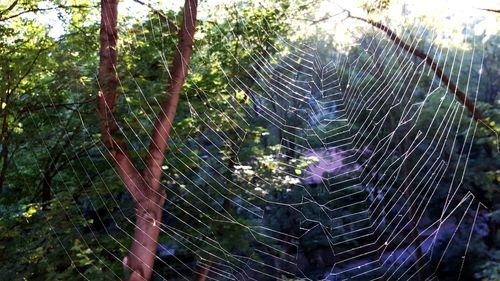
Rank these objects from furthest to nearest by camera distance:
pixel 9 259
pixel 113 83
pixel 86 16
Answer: pixel 86 16, pixel 9 259, pixel 113 83

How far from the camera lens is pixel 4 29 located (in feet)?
17.1

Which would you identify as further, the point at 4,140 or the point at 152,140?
the point at 4,140

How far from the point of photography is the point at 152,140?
4762 mm

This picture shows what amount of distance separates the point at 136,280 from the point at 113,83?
1.88 meters

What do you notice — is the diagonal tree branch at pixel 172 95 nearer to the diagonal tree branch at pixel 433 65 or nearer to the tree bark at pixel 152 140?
the tree bark at pixel 152 140

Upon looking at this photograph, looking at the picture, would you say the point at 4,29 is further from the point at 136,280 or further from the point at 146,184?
the point at 136,280

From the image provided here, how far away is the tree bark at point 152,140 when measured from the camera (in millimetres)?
4637

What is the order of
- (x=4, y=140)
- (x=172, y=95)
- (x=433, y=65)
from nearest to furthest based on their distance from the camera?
(x=433, y=65), (x=172, y=95), (x=4, y=140)

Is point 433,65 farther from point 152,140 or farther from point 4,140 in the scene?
point 4,140

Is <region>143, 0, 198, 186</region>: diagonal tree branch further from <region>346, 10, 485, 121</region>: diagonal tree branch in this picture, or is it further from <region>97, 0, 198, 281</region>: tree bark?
<region>346, 10, 485, 121</region>: diagonal tree branch

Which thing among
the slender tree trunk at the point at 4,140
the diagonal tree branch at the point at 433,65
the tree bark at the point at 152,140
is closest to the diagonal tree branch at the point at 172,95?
the tree bark at the point at 152,140

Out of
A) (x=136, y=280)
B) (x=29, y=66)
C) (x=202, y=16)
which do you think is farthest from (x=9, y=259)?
(x=202, y=16)

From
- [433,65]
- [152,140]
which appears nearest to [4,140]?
[152,140]

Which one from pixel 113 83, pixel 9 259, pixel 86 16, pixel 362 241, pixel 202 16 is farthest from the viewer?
pixel 362 241
